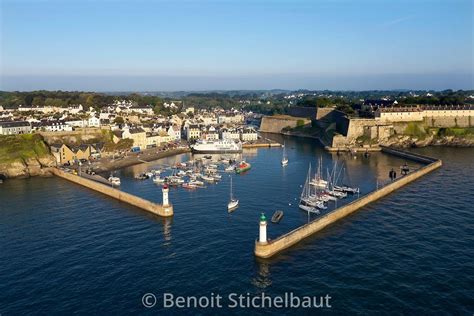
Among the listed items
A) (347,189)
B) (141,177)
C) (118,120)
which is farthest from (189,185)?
(118,120)

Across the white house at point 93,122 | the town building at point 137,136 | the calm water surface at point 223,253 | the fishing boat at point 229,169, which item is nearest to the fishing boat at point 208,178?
the calm water surface at point 223,253

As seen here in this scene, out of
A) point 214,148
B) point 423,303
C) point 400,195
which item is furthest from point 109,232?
point 214,148

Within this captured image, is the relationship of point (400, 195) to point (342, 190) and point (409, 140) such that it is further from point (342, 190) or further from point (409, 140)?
point (409, 140)

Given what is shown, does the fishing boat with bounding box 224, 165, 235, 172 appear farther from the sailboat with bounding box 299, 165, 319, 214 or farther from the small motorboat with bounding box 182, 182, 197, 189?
the sailboat with bounding box 299, 165, 319, 214

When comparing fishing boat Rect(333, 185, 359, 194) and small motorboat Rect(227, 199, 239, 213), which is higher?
fishing boat Rect(333, 185, 359, 194)

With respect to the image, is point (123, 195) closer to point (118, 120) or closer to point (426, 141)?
point (118, 120)

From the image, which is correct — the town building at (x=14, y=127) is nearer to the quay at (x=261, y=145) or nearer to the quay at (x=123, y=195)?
the quay at (x=123, y=195)

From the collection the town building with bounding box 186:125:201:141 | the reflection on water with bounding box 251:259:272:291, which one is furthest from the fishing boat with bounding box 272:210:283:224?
the town building with bounding box 186:125:201:141
